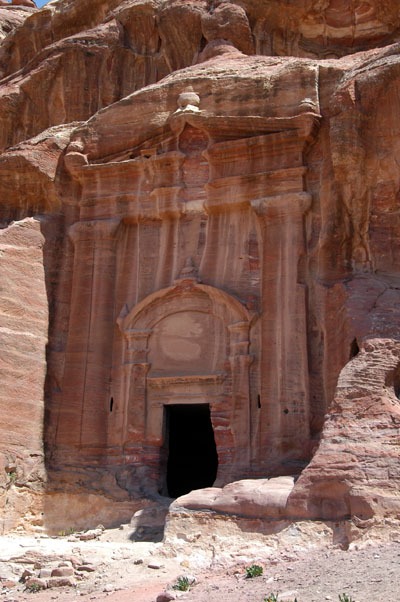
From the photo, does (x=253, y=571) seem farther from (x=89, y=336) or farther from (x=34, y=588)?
(x=89, y=336)

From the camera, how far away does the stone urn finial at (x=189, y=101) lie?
17970 mm

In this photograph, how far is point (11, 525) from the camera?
15203 millimetres

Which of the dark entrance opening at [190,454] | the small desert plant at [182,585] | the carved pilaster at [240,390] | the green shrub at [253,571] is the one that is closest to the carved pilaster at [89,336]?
the dark entrance opening at [190,454]

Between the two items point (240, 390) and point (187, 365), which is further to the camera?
point (187, 365)

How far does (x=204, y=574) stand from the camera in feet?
34.2

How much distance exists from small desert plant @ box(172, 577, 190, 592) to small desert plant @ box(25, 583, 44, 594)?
2039 mm

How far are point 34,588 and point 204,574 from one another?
7.70ft

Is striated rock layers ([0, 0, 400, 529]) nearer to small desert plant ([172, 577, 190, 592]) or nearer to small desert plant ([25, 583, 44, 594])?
small desert plant ([172, 577, 190, 592])

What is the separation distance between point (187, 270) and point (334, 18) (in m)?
10.9

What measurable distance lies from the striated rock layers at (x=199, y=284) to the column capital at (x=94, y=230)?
0.16 ft

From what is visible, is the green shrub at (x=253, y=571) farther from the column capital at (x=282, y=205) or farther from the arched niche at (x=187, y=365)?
the column capital at (x=282, y=205)

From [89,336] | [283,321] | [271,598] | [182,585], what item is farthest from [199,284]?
[271,598]

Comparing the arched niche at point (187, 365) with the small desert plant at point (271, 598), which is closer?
the small desert plant at point (271, 598)

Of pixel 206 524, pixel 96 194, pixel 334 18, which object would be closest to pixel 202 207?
pixel 96 194
